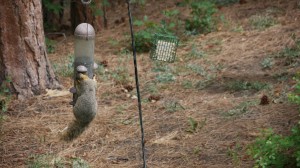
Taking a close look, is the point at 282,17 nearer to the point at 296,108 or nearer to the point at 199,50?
the point at 199,50

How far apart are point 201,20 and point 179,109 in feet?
10.6

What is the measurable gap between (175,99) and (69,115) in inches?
48.2

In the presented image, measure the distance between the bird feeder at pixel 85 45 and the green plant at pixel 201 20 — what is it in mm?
3928

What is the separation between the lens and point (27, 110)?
A: 592 centimetres

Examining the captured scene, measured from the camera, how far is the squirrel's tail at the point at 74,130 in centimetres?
462

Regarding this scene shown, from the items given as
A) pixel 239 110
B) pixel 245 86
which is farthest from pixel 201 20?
pixel 239 110

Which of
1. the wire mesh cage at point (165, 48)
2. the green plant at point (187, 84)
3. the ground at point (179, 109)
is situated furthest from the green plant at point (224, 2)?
the green plant at point (187, 84)

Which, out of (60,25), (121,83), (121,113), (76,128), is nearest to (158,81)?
(121,83)

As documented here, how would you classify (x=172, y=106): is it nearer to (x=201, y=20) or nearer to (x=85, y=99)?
(x=85, y=99)

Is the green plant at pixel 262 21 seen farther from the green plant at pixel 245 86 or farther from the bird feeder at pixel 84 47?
the bird feeder at pixel 84 47

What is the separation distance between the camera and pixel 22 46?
242 inches

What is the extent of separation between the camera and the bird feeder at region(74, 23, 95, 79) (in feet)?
15.8

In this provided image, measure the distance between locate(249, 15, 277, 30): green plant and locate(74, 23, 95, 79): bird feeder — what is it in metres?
4.18

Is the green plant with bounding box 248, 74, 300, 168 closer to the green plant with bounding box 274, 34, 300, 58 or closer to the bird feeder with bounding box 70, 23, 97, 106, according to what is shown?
→ the bird feeder with bounding box 70, 23, 97, 106
